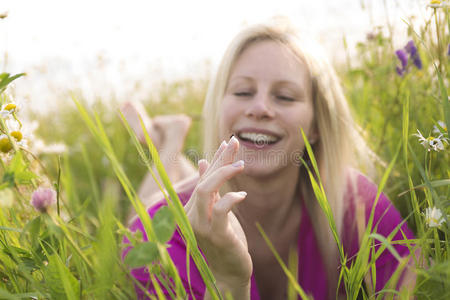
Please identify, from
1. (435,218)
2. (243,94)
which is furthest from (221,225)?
(243,94)

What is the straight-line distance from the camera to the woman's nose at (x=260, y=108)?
1238 millimetres

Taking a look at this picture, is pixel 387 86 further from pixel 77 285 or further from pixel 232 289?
pixel 77 285

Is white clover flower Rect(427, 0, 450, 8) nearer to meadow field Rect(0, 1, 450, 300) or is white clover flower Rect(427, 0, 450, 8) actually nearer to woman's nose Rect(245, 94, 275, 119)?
meadow field Rect(0, 1, 450, 300)

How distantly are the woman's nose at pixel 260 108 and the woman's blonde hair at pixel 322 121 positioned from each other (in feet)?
0.71

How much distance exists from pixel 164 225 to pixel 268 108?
86 centimetres

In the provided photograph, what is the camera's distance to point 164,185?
533 millimetres

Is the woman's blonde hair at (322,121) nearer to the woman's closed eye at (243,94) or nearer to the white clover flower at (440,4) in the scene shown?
the woman's closed eye at (243,94)

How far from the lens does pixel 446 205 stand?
0.65m

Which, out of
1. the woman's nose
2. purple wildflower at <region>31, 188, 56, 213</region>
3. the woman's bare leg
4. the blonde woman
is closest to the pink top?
the blonde woman

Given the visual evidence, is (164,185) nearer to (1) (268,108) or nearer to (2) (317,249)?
(1) (268,108)

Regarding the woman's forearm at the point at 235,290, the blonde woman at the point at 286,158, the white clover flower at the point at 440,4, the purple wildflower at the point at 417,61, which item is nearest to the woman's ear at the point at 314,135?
the blonde woman at the point at 286,158

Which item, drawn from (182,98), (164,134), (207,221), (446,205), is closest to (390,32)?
(446,205)

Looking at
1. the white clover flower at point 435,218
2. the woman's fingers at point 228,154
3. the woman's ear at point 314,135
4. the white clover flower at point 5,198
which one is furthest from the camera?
the woman's ear at point 314,135

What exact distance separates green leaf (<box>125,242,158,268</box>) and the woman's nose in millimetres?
823
